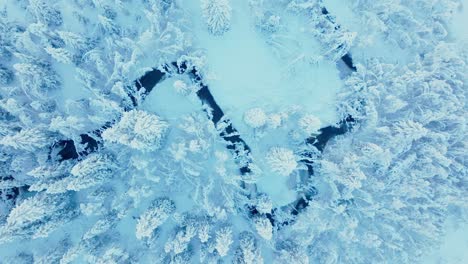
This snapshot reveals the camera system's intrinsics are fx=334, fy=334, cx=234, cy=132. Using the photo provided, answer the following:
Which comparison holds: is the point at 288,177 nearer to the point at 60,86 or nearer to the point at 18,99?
the point at 60,86

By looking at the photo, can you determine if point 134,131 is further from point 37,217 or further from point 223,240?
point 223,240

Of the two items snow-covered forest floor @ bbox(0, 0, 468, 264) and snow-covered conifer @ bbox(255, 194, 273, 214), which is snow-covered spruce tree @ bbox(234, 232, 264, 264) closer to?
snow-covered forest floor @ bbox(0, 0, 468, 264)

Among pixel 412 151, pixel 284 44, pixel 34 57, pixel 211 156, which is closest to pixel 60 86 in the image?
pixel 34 57

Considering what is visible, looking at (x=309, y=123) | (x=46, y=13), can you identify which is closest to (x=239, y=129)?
(x=309, y=123)

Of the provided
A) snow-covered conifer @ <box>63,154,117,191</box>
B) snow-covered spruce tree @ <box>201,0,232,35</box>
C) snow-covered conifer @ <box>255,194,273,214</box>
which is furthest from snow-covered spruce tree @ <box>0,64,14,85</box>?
snow-covered conifer @ <box>255,194,273,214</box>

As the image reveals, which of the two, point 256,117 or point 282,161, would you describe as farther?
point 256,117

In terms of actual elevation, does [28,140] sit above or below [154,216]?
above

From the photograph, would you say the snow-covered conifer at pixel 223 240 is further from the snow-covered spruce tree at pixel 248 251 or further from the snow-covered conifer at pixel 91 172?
the snow-covered conifer at pixel 91 172
